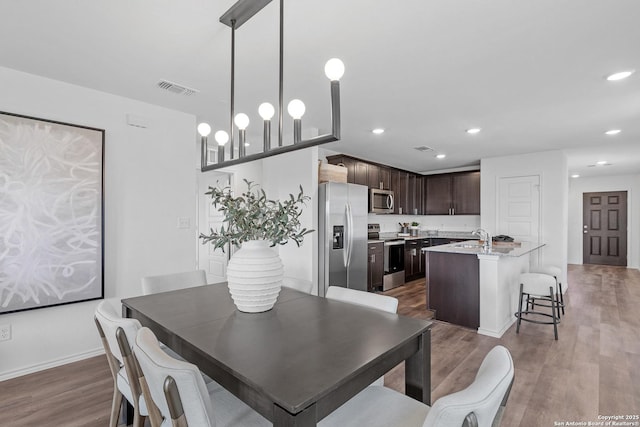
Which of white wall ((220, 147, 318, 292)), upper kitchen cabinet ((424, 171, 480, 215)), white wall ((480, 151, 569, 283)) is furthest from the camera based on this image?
upper kitchen cabinet ((424, 171, 480, 215))

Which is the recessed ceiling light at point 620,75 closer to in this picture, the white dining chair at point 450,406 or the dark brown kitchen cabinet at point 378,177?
the white dining chair at point 450,406

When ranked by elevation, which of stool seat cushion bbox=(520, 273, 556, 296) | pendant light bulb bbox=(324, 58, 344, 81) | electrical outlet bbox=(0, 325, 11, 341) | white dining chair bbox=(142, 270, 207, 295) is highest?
pendant light bulb bbox=(324, 58, 344, 81)

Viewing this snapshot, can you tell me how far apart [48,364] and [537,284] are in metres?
4.78

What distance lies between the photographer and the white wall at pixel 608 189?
7.82 meters

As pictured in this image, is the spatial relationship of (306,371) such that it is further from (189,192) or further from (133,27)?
(189,192)

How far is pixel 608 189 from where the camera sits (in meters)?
8.21

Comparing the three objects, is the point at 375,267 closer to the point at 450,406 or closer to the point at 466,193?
the point at 466,193

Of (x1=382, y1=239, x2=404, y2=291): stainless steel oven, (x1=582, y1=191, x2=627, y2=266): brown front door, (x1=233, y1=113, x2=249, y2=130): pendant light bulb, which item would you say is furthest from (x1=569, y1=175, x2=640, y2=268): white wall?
(x1=233, y1=113, x2=249, y2=130): pendant light bulb

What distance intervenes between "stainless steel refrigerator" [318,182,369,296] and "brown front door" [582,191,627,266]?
7.50m

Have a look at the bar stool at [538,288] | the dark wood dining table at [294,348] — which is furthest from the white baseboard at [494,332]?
the dark wood dining table at [294,348]

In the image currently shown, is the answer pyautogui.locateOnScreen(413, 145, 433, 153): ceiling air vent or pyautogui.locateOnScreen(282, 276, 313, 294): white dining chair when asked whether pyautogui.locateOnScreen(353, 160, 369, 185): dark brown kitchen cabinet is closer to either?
pyautogui.locateOnScreen(413, 145, 433, 153): ceiling air vent

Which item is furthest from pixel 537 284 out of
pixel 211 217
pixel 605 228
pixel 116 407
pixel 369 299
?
pixel 605 228

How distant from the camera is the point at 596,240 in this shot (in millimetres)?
8453

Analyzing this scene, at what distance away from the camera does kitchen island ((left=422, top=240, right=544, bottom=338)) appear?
11.4 feet
